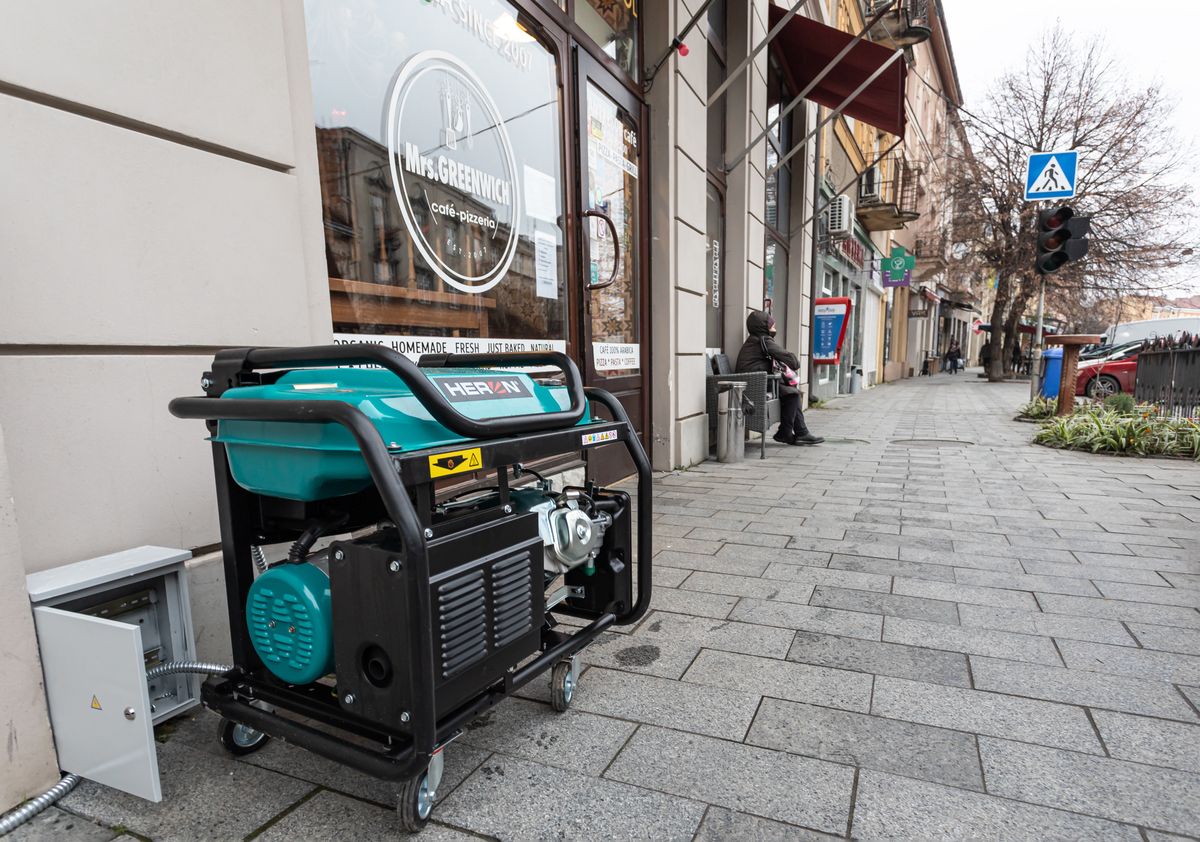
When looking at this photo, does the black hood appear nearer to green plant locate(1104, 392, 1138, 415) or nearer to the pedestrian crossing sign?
the pedestrian crossing sign

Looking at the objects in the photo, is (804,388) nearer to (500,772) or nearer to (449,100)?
(449,100)

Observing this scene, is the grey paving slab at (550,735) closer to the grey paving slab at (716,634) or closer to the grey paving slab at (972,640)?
the grey paving slab at (716,634)

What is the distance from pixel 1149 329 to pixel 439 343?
2331cm

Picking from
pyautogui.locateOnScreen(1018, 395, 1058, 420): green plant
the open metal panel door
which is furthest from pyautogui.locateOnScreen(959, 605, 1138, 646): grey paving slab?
pyautogui.locateOnScreen(1018, 395, 1058, 420): green plant

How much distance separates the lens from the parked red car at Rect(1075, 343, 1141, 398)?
14.3 m

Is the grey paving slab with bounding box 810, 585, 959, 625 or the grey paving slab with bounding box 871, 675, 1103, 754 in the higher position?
the grey paving slab with bounding box 871, 675, 1103, 754

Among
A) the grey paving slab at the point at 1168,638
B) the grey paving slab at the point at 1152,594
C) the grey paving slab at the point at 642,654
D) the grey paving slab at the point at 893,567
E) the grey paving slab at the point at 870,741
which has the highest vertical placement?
the grey paving slab at the point at 870,741

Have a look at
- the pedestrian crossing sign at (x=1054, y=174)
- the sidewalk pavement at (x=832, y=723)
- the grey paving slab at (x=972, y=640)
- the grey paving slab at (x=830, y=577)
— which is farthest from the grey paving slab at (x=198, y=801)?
the pedestrian crossing sign at (x=1054, y=174)

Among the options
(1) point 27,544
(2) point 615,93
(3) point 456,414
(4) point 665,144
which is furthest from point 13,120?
(4) point 665,144

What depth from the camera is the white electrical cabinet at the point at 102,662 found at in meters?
1.60

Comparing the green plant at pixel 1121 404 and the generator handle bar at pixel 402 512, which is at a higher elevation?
the generator handle bar at pixel 402 512

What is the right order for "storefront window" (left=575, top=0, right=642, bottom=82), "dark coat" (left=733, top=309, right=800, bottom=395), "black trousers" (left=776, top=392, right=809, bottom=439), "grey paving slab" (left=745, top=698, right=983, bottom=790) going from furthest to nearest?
"black trousers" (left=776, top=392, right=809, bottom=439), "dark coat" (left=733, top=309, right=800, bottom=395), "storefront window" (left=575, top=0, right=642, bottom=82), "grey paving slab" (left=745, top=698, right=983, bottom=790)

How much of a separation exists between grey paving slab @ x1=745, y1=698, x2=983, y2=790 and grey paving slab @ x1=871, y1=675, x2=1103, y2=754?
0.07 m

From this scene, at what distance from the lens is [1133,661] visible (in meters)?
2.45
